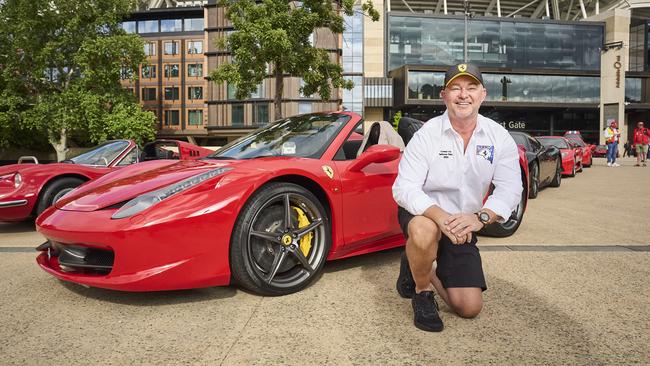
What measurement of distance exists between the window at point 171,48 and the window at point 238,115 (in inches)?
531

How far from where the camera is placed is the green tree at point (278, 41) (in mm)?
12453

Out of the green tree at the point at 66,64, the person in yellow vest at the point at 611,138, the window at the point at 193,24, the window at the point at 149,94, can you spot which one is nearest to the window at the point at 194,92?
the window at the point at 149,94

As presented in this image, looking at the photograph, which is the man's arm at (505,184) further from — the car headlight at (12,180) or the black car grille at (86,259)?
the car headlight at (12,180)

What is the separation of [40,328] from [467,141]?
2549 millimetres

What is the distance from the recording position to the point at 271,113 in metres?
43.4

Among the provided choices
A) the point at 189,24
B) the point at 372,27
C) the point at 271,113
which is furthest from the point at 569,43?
the point at 189,24

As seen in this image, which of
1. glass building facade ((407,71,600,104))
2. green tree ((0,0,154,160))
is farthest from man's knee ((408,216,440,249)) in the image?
glass building facade ((407,71,600,104))

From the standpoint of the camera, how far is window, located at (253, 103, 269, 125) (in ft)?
144

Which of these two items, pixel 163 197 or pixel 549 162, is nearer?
pixel 163 197

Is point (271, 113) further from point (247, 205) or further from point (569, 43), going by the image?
point (247, 205)

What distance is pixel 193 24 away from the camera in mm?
51625

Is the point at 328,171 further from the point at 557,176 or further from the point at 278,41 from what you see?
the point at 278,41

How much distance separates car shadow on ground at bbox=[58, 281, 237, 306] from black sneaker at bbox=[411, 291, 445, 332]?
46.9 inches

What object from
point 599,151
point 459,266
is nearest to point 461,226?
point 459,266
